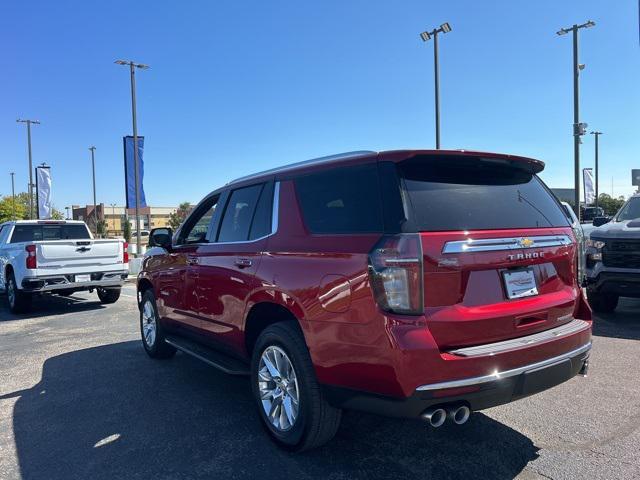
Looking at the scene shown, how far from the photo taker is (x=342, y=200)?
3312mm

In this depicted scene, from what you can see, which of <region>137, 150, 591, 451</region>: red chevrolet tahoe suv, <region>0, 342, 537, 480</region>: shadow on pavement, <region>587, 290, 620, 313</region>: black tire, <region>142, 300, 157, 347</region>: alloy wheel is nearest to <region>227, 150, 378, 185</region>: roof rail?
<region>137, 150, 591, 451</region>: red chevrolet tahoe suv

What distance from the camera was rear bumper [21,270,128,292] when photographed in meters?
9.77

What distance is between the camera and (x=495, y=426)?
390cm

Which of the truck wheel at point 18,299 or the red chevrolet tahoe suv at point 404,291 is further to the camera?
the truck wheel at point 18,299

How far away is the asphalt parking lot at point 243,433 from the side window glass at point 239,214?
151 cm

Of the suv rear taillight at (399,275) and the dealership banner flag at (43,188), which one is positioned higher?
the dealership banner flag at (43,188)

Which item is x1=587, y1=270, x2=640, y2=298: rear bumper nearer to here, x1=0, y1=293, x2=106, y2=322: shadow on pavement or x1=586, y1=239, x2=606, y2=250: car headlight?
x1=586, y1=239, x2=606, y2=250: car headlight

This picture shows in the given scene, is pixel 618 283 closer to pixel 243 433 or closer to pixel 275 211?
pixel 275 211

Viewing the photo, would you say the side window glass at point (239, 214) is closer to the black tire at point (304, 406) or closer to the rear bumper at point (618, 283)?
the black tire at point (304, 406)

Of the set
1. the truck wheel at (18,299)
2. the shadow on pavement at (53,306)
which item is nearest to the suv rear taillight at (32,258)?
the truck wheel at (18,299)

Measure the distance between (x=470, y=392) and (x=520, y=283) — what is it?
2.57ft

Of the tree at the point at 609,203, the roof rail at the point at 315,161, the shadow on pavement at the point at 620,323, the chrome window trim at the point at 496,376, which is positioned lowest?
the shadow on pavement at the point at 620,323

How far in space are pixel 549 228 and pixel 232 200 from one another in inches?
106

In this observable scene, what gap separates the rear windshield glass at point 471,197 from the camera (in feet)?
9.75
